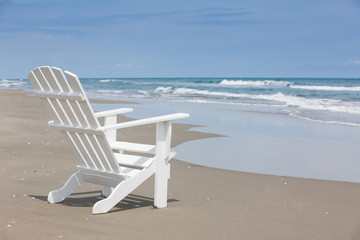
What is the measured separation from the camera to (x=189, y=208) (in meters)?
4.25

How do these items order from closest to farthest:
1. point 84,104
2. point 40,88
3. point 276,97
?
point 84,104 < point 40,88 < point 276,97

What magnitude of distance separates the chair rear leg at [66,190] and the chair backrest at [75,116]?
0.17m

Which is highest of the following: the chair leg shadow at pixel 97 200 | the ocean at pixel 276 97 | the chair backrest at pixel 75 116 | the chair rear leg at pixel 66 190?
the chair backrest at pixel 75 116

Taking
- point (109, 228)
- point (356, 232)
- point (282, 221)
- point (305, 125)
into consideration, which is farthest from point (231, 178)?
point (305, 125)

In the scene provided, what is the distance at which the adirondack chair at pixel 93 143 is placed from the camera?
382 cm

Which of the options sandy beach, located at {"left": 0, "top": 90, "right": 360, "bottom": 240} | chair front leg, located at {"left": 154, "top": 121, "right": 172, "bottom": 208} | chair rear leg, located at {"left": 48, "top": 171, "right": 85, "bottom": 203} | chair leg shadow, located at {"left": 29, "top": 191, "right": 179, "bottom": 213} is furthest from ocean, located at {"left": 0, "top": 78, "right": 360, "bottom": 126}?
chair rear leg, located at {"left": 48, "top": 171, "right": 85, "bottom": 203}

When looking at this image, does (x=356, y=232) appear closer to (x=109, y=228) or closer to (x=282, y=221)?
(x=282, y=221)

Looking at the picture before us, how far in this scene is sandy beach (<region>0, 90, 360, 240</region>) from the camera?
3461 mm

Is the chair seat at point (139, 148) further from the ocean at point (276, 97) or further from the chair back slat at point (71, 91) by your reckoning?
the ocean at point (276, 97)

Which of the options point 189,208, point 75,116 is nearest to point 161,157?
point 189,208

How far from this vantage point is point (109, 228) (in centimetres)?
347

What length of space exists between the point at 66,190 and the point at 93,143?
0.61 metres

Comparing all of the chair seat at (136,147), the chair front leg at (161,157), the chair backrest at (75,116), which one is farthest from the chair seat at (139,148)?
the chair backrest at (75,116)

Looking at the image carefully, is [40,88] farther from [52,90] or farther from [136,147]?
[136,147]
